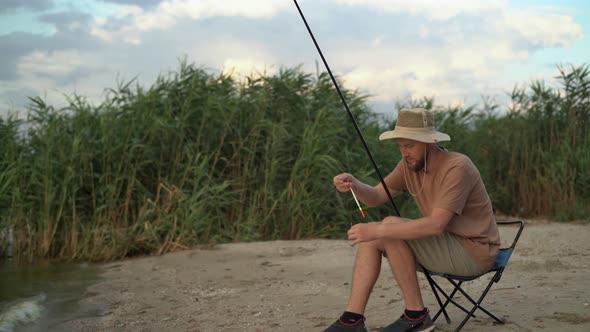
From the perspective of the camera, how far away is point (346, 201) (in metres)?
8.88

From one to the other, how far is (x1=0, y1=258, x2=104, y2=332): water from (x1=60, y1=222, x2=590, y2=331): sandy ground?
16 centimetres

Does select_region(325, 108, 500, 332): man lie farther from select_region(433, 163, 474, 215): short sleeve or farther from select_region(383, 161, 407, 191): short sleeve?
select_region(383, 161, 407, 191): short sleeve

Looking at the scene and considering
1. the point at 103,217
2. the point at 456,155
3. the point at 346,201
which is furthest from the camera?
the point at 346,201

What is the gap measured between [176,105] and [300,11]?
5107mm

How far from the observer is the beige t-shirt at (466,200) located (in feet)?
11.6

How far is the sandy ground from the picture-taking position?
4.41m

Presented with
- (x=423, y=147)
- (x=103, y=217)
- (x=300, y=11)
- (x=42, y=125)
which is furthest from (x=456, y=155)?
(x=42, y=125)

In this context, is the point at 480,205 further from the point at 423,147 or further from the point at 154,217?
the point at 154,217

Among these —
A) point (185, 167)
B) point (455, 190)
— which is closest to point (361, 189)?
point (455, 190)

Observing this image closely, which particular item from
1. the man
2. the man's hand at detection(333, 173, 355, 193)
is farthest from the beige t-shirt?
the man's hand at detection(333, 173, 355, 193)

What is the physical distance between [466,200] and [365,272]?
64 centimetres

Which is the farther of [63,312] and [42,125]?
[42,125]

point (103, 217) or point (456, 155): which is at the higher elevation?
point (456, 155)

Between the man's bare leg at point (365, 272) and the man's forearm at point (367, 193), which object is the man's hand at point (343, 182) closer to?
the man's forearm at point (367, 193)
